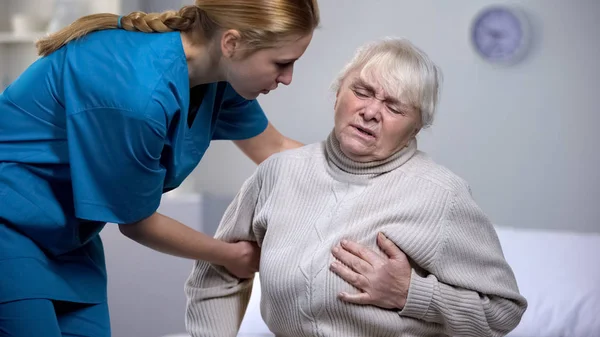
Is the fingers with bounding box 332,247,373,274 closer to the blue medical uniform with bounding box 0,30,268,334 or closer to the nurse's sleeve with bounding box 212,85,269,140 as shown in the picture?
the blue medical uniform with bounding box 0,30,268,334

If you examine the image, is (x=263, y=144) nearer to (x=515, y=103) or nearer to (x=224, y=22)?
(x=224, y=22)

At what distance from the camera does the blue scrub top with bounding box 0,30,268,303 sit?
133 cm

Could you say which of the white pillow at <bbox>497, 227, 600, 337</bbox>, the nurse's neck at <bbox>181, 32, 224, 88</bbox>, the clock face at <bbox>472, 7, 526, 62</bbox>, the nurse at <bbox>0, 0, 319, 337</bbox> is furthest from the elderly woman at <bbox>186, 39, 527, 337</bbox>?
the clock face at <bbox>472, 7, 526, 62</bbox>

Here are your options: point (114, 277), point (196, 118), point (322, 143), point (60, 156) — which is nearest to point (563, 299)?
Result: point (322, 143)

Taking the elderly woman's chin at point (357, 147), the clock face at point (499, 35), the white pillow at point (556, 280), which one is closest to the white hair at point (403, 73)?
the elderly woman's chin at point (357, 147)

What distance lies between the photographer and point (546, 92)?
8.56ft

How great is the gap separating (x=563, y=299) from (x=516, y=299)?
69 cm

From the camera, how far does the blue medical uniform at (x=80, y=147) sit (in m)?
1.33

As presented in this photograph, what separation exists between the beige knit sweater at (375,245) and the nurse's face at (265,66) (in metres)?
0.22

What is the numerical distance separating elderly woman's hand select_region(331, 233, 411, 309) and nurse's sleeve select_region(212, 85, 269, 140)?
483 millimetres

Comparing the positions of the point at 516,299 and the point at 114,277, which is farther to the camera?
the point at 114,277

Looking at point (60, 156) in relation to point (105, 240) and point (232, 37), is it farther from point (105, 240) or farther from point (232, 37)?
point (105, 240)

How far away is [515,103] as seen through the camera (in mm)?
2643

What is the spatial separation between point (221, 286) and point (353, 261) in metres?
0.36
